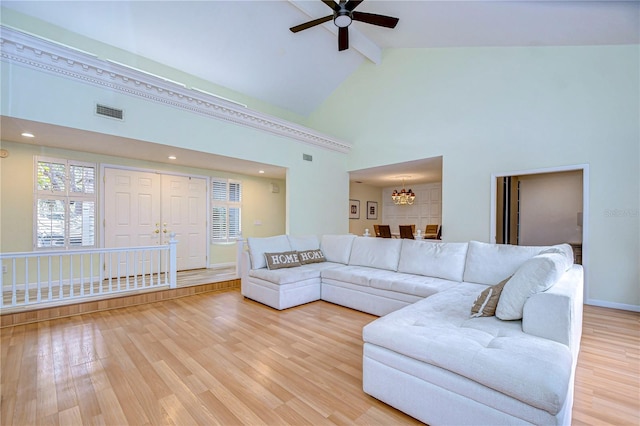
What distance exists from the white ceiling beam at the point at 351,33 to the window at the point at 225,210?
3.74 meters

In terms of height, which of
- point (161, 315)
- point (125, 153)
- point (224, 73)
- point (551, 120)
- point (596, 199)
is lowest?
point (161, 315)

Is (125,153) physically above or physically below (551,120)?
below

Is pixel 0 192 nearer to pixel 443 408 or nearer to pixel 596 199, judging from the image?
pixel 443 408

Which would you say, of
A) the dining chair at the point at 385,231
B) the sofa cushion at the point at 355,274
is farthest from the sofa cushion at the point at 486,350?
the dining chair at the point at 385,231

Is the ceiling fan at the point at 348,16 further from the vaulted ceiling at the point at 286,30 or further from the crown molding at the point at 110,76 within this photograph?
the crown molding at the point at 110,76

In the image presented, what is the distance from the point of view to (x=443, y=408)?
151cm

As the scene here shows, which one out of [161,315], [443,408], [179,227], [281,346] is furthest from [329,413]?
[179,227]

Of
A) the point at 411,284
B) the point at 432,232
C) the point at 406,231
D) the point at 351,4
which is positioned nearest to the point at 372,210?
the point at 432,232

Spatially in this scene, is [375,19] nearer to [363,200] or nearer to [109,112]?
[109,112]

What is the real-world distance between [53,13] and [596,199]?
8.11 m

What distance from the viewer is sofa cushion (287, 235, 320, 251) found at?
15.1 ft

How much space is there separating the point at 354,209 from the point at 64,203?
6910 millimetres

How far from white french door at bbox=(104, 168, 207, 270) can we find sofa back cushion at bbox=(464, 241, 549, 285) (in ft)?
17.0

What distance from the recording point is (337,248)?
15.3 ft
